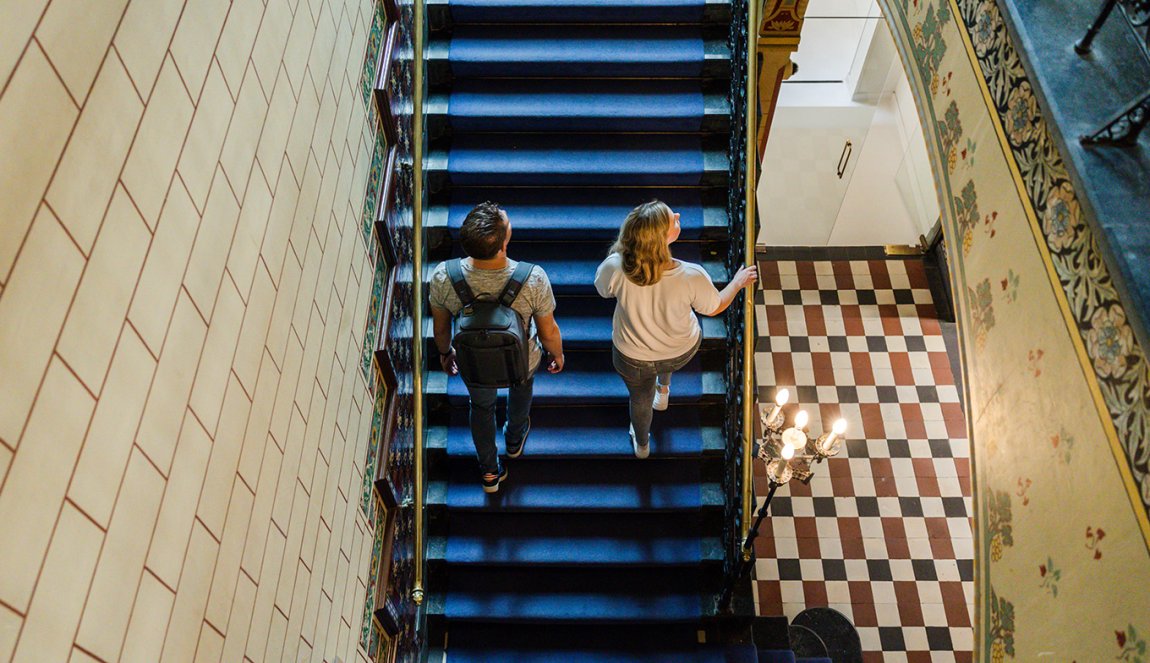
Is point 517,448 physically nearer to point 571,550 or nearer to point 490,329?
point 571,550

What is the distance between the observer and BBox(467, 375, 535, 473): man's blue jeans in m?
4.75

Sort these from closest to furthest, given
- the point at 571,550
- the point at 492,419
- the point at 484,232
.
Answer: the point at 484,232 → the point at 492,419 → the point at 571,550

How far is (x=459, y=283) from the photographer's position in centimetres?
412

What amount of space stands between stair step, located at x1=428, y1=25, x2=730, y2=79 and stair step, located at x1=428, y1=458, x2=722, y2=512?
2584 mm

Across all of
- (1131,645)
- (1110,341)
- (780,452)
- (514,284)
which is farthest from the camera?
(780,452)

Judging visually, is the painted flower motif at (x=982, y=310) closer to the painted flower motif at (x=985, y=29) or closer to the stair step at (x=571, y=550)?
the painted flower motif at (x=985, y=29)

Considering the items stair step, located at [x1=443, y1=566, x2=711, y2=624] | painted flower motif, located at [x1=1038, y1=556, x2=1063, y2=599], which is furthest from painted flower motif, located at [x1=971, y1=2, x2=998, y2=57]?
stair step, located at [x1=443, y1=566, x2=711, y2=624]

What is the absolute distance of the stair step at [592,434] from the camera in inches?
218

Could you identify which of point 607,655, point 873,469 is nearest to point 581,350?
point 607,655

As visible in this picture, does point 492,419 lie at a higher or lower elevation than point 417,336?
lower

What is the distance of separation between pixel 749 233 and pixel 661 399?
1.13 metres

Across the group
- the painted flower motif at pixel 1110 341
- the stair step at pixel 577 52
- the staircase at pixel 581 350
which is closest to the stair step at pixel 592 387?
the staircase at pixel 581 350

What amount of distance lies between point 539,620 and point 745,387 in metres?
1.86

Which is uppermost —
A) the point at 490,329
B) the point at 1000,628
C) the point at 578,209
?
the point at 578,209
